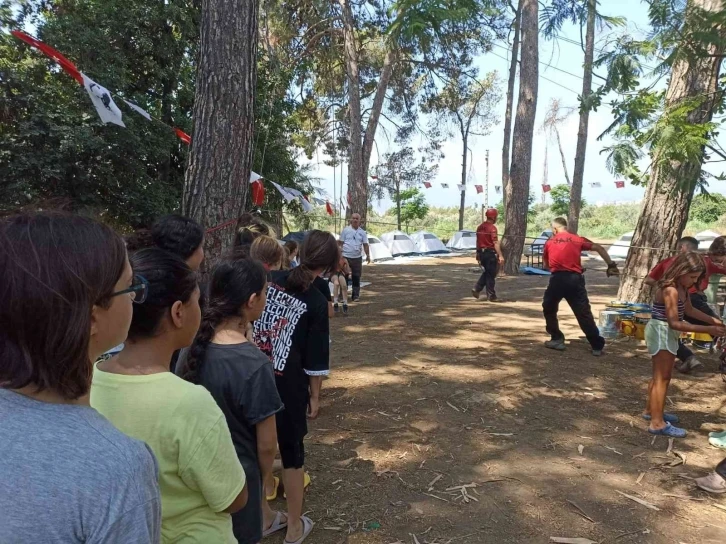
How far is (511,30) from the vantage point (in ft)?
70.5

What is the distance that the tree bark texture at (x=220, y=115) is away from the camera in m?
4.17

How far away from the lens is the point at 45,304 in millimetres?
801

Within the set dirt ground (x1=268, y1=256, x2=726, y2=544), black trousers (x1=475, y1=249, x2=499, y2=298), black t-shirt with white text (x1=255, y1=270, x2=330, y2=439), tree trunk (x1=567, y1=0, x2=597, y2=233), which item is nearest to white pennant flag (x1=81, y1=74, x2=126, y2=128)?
dirt ground (x1=268, y1=256, x2=726, y2=544)

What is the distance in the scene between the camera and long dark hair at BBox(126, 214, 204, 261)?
8.38 feet

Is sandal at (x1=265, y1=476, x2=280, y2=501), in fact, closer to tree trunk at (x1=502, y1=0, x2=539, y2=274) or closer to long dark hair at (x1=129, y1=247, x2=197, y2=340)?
long dark hair at (x1=129, y1=247, x2=197, y2=340)

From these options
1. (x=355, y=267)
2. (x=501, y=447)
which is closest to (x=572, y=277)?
(x=501, y=447)

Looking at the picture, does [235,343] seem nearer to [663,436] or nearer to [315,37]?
[663,436]

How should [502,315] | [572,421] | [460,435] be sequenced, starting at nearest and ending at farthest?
[460,435] < [572,421] < [502,315]

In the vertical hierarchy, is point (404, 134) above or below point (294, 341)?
above

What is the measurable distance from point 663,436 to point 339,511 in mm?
2730

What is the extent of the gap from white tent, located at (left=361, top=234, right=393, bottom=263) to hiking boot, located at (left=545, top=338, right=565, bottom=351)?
14.5 meters

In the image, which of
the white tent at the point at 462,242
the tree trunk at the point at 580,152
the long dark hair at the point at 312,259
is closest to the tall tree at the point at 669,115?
the long dark hair at the point at 312,259

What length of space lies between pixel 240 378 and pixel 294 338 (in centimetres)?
89

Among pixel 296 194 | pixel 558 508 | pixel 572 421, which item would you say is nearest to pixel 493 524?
pixel 558 508
